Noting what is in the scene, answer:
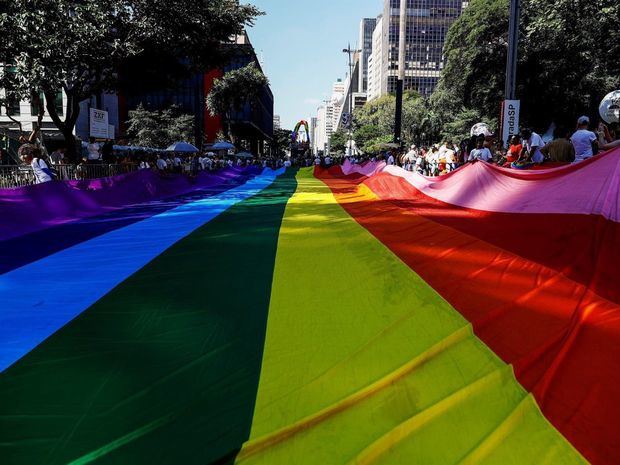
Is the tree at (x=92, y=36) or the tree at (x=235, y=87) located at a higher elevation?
the tree at (x=235, y=87)

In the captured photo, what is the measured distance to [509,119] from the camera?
11.8 meters

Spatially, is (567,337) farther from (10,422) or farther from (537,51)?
(537,51)

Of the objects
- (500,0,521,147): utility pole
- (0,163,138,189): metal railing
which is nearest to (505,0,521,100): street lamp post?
(500,0,521,147): utility pole

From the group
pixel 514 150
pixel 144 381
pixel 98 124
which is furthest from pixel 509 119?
pixel 98 124

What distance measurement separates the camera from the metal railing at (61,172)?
1183 centimetres

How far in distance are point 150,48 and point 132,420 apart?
17.5m

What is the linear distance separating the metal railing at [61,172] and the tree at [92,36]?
88.1 inches

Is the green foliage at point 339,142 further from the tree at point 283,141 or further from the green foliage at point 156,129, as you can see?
the green foliage at point 156,129

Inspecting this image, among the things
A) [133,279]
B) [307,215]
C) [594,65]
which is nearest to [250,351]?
[133,279]

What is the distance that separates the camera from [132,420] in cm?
246

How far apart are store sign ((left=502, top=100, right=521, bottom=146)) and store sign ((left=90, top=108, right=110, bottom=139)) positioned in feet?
45.6

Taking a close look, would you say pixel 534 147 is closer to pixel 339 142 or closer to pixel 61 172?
pixel 61 172

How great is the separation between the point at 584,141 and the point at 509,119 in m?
3.04

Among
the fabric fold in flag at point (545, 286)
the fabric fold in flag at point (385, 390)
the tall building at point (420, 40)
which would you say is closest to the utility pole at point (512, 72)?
the fabric fold in flag at point (545, 286)
